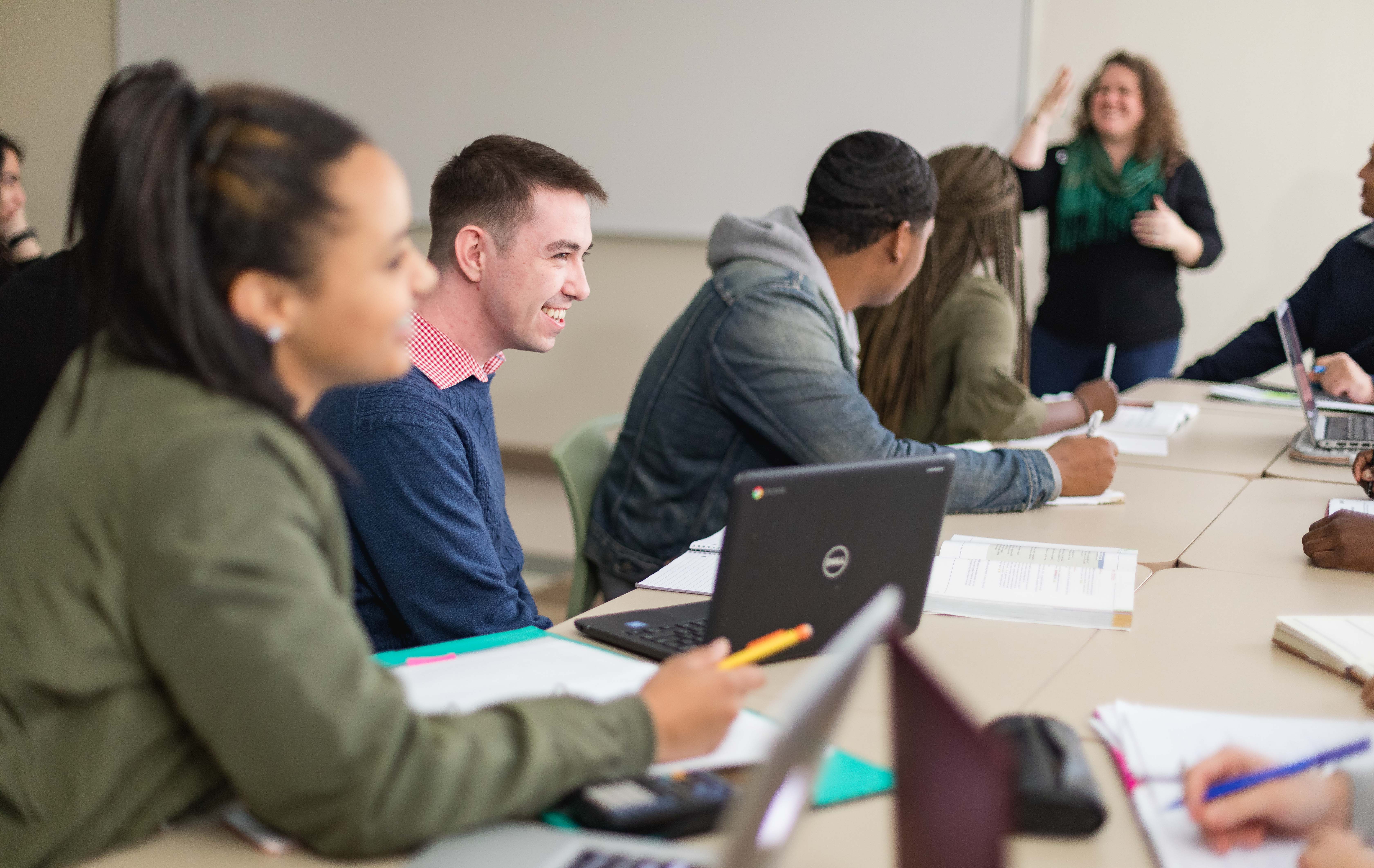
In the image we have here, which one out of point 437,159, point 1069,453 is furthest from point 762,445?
point 437,159

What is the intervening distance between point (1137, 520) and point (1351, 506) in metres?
0.37

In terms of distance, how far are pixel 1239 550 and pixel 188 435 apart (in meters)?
1.47

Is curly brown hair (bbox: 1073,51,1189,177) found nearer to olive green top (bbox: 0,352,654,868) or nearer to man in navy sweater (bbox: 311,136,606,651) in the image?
man in navy sweater (bbox: 311,136,606,651)

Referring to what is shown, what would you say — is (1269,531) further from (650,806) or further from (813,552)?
(650,806)

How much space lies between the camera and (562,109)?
4176mm

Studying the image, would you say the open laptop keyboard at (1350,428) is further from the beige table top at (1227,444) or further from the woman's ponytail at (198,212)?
the woman's ponytail at (198,212)

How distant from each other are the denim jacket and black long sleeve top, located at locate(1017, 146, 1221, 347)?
190 centimetres

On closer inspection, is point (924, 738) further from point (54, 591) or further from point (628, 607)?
point (628, 607)

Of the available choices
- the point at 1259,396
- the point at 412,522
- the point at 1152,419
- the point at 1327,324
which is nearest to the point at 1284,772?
the point at 412,522

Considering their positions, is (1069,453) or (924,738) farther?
(1069,453)

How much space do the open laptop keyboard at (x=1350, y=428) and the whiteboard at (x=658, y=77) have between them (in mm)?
1678

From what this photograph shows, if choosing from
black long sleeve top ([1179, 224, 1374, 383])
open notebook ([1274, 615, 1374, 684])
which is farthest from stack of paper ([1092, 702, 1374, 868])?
black long sleeve top ([1179, 224, 1374, 383])

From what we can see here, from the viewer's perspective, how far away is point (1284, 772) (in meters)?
0.83

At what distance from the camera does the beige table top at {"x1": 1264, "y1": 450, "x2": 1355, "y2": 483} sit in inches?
85.0
